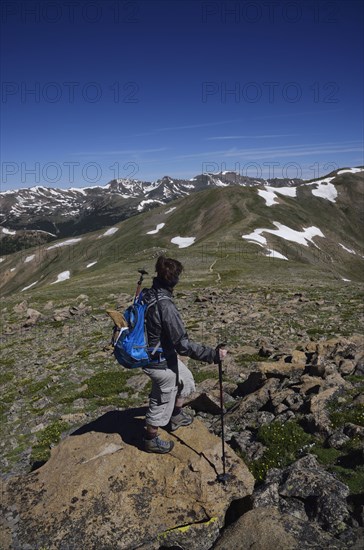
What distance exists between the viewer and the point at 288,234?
126m

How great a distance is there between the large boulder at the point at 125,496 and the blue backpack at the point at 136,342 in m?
2.80

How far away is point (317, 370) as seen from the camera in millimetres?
15367

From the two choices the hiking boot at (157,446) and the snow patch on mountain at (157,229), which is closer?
the hiking boot at (157,446)

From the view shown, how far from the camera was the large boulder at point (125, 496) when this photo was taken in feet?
29.2

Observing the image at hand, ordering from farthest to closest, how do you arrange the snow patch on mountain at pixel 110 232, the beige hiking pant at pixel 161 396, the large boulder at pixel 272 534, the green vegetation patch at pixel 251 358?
the snow patch on mountain at pixel 110 232, the green vegetation patch at pixel 251 358, the beige hiking pant at pixel 161 396, the large boulder at pixel 272 534

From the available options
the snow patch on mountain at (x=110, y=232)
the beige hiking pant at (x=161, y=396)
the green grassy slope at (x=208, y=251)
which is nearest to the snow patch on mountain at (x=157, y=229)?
the green grassy slope at (x=208, y=251)

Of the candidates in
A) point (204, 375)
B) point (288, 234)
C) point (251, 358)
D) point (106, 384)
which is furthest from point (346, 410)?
point (288, 234)

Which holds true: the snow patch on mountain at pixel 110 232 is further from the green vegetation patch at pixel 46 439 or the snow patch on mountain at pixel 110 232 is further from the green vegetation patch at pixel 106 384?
the green vegetation patch at pixel 46 439

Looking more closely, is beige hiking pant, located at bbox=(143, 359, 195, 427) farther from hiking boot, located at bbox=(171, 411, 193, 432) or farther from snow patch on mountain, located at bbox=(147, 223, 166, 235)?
snow patch on mountain, located at bbox=(147, 223, 166, 235)

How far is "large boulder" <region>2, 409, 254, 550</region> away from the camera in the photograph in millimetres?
8898

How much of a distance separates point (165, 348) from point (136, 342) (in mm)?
888

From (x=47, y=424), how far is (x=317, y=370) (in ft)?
36.7

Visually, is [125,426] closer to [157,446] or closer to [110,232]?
[157,446]

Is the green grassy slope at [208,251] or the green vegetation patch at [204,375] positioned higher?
Answer: the green grassy slope at [208,251]
